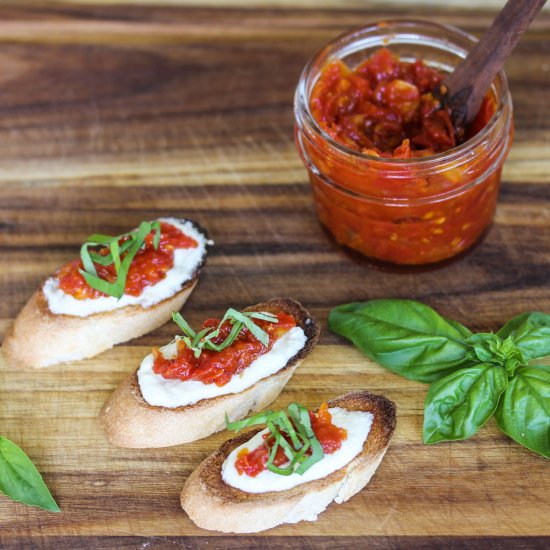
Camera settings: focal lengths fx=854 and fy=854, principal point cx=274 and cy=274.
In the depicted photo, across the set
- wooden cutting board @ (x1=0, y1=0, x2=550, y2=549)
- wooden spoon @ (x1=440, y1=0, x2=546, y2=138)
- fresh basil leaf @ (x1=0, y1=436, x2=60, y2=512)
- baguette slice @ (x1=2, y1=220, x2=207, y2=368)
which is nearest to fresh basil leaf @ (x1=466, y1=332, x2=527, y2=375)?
wooden cutting board @ (x1=0, y1=0, x2=550, y2=549)

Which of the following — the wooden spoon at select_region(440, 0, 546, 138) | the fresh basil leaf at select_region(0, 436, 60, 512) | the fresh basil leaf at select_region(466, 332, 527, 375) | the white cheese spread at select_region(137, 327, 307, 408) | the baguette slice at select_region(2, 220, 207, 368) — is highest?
the wooden spoon at select_region(440, 0, 546, 138)

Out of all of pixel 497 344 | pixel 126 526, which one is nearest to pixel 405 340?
pixel 497 344

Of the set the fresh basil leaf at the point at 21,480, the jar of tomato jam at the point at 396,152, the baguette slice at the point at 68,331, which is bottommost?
the fresh basil leaf at the point at 21,480

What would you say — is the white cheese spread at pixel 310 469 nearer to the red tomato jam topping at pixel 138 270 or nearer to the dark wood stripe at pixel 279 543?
the dark wood stripe at pixel 279 543

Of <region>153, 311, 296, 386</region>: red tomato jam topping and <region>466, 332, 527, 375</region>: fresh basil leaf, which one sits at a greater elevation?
<region>466, 332, 527, 375</region>: fresh basil leaf

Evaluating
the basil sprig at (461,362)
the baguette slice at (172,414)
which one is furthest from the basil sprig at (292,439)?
the basil sprig at (461,362)

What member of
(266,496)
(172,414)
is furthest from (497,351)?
(172,414)

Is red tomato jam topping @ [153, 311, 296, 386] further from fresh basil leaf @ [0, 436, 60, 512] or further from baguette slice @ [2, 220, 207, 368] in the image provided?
fresh basil leaf @ [0, 436, 60, 512]
